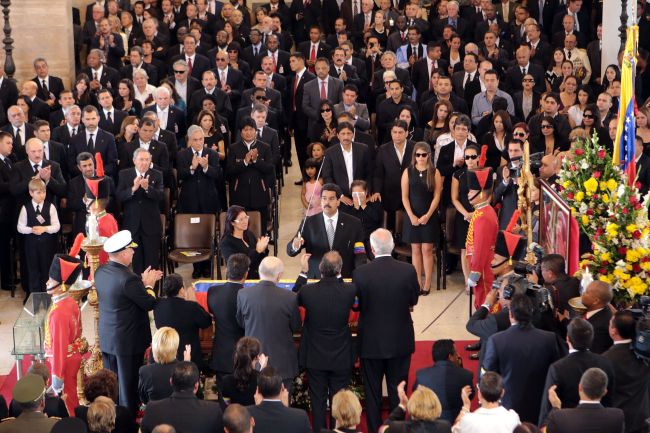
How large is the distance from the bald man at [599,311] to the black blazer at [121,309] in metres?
3.63

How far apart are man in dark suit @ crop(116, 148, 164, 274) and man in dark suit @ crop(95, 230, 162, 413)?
138 inches

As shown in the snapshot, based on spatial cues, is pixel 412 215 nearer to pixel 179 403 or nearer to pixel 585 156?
pixel 585 156

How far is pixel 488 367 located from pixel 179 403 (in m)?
2.41

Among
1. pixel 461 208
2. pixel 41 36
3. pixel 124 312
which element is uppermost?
pixel 41 36

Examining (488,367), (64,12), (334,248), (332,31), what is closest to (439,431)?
(488,367)

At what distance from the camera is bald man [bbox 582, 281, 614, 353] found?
9.32 meters

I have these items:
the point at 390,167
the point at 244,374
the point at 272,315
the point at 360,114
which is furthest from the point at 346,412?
the point at 360,114

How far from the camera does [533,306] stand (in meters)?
9.17

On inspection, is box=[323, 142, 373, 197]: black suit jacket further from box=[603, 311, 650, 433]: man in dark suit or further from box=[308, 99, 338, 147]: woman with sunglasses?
box=[603, 311, 650, 433]: man in dark suit

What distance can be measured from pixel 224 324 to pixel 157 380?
3.77 feet

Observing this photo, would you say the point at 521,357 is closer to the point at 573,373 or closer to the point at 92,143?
the point at 573,373

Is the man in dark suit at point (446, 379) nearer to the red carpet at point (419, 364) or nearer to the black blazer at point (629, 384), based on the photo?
the black blazer at point (629, 384)

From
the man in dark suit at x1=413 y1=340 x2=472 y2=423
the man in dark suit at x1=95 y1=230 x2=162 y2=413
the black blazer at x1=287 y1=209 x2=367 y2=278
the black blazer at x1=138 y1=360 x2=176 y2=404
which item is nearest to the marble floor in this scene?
the black blazer at x1=287 y1=209 x2=367 y2=278

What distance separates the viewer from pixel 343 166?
14.4 meters
